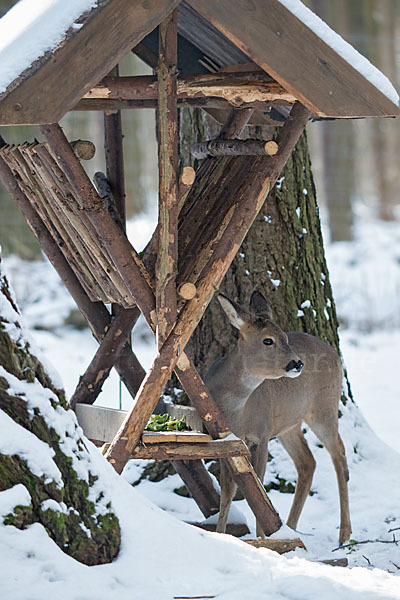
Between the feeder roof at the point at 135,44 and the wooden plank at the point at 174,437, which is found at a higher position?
the feeder roof at the point at 135,44

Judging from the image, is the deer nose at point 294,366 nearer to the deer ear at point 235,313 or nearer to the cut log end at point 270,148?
the deer ear at point 235,313

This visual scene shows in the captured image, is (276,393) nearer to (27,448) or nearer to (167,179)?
(167,179)

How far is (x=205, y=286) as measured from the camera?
4.74 metres

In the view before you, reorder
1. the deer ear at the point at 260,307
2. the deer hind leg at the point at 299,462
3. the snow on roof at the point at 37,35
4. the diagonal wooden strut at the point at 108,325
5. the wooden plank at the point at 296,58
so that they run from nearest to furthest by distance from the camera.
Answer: the snow on roof at the point at 37,35
the wooden plank at the point at 296,58
the diagonal wooden strut at the point at 108,325
the deer ear at the point at 260,307
the deer hind leg at the point at 299,462

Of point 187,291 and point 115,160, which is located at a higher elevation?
point 115,160

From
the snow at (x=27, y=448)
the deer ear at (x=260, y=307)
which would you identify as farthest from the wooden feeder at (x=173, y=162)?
the snow at (x=27, y=448)

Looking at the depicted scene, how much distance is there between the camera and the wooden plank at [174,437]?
4.66 m

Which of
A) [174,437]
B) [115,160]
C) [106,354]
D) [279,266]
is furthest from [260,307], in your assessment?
[174,437]

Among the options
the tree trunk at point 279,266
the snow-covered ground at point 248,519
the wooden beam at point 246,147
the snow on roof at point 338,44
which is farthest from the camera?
the tree trunk at point 279,266

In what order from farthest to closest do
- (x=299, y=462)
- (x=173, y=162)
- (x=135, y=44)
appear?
(x=299, y=462), (x=173, y=162), (x=135, y=44)

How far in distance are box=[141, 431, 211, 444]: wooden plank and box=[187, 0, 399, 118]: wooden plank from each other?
69.3 inches

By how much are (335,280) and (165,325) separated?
10.7 m

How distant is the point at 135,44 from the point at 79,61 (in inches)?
13.7

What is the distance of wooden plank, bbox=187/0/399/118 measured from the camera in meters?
4.28
